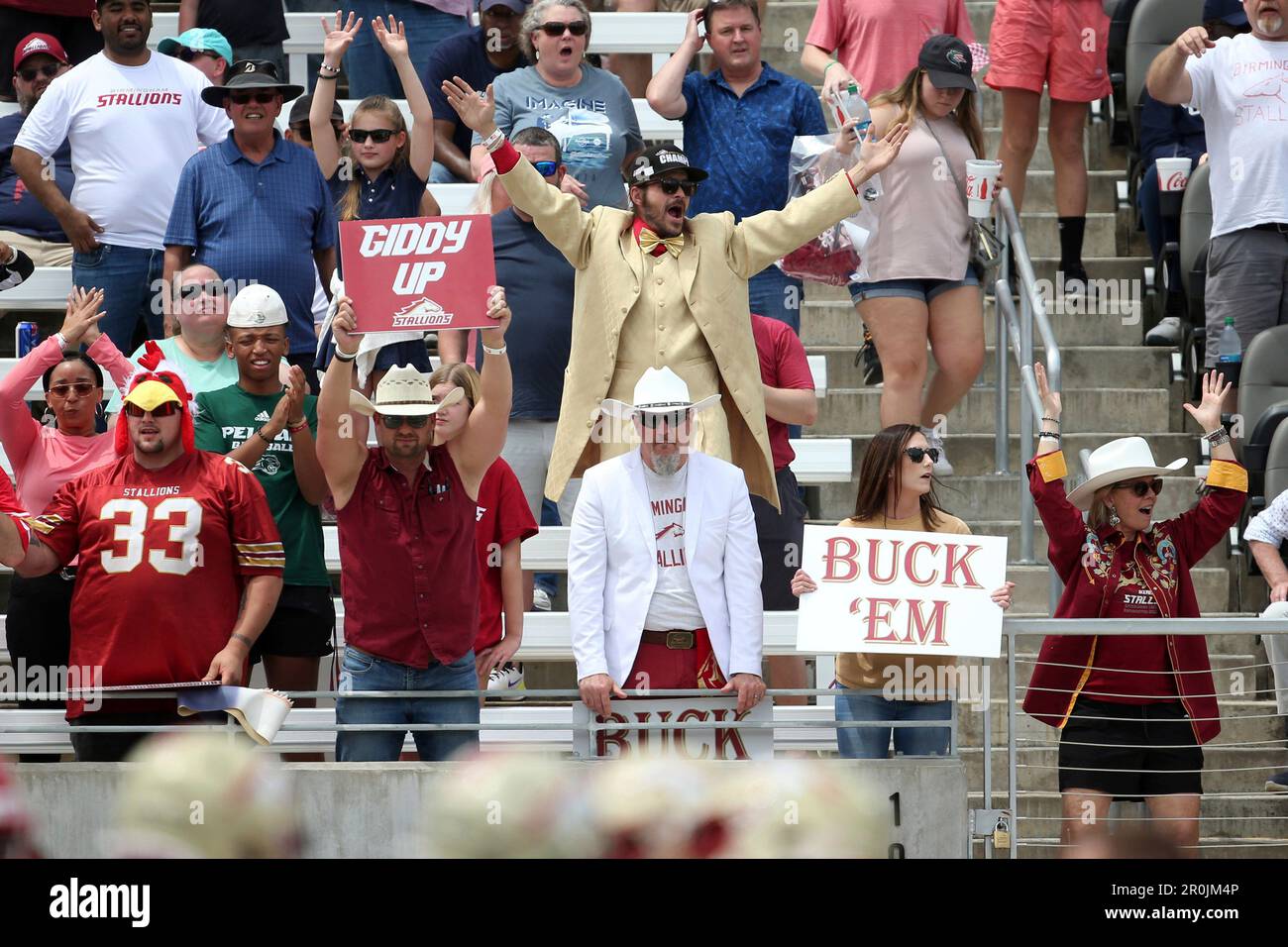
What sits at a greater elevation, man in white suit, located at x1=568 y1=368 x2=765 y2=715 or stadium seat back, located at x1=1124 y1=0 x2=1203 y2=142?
stadium seat back, located at x1=1124 y1=0 x2=1203 y2=142

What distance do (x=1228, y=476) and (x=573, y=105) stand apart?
3516 millimetres

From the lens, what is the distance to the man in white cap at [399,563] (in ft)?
24.8

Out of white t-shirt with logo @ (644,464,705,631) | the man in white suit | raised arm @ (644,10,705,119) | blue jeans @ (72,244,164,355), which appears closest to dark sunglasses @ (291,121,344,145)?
blue jeans @ (72,244,164,355)

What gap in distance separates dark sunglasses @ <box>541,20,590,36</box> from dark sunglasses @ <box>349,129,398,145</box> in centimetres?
82

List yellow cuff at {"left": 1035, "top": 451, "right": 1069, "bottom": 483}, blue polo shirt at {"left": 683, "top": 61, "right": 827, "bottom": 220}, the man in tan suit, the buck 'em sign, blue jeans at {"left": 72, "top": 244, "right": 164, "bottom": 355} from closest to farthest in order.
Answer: the buck 'em sign < yellow cuff at {"left": 1035, "top": 451, "right": 1069, "bottom": 483} < the man in tan suit < blue polo shirt at {"left": 683, "top": 61, "right": 827, "bottom": 220} < blue jeans at {"left": 72, "top": 244, "right": 164, "bottom": 355}

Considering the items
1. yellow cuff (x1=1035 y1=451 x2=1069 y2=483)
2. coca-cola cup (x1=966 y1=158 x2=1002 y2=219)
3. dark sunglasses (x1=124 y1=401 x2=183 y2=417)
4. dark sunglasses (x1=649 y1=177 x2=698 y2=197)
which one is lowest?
yellow cuff (x1=1035 y1=451 x2=1069 y2=483)

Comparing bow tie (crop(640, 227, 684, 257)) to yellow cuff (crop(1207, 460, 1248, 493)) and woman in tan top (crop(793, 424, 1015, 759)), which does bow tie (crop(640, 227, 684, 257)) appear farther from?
yellow cuff (crop(1207, 460, 1248, 493))

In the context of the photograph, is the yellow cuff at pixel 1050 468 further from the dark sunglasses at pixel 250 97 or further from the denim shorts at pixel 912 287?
the dark sunglasses at pixel 250 97

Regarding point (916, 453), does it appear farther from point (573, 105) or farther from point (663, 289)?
point (573, 105)

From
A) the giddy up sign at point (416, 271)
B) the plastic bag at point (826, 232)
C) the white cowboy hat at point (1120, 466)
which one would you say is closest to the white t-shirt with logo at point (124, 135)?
the giddy up sign at point (416, 271)

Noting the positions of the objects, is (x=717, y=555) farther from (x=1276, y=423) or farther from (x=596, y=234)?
(x=1276, y=423)

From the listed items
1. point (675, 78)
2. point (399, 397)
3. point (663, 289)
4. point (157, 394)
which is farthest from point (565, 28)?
point (157, 394)

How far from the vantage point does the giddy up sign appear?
26.0 feet

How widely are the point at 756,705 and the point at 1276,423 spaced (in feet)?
10.9
